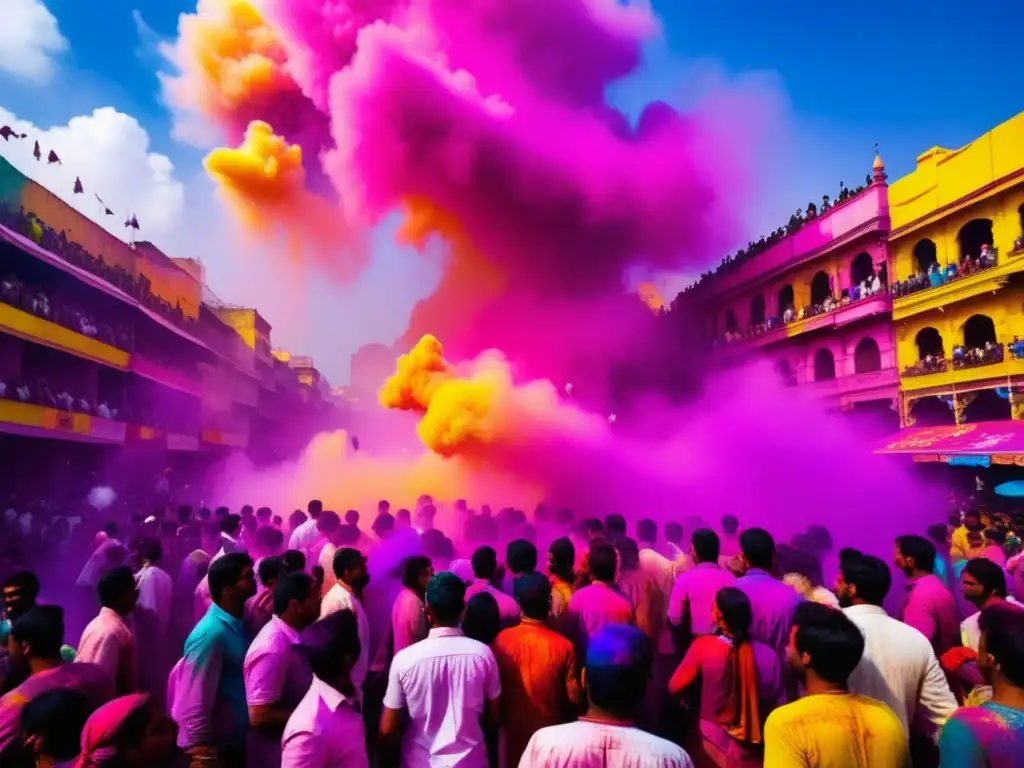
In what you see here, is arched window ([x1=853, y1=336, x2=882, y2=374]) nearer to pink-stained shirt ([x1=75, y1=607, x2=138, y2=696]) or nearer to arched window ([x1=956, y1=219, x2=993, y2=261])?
arched window ([x1=956, y1=219, x2=993, y2=261])

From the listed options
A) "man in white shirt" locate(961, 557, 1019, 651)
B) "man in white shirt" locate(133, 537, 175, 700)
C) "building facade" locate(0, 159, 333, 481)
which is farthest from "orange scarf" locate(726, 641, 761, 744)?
"building facade" locate(0, 159, 333, 481)

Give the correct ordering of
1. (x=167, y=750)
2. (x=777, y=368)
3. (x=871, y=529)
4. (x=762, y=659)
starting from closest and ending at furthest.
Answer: (x=167, y=750) → (x=762, y=659) → (x=871, y=529) → (x=777, y=368)

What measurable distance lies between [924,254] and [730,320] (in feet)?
32.9

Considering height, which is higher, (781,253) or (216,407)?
(781,253)

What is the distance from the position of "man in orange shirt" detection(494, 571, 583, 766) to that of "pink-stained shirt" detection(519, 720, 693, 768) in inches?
47.4

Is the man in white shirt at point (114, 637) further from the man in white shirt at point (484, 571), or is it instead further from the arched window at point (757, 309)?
the arched window at point (757, 309)

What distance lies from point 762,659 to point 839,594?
3.81 feet

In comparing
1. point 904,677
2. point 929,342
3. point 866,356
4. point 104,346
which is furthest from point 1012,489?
point 104,346

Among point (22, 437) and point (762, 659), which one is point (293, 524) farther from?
point (22, 437)

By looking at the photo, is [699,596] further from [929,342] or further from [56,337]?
[929,342]

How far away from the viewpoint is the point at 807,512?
19875 mm

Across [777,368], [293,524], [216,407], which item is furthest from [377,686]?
[216,407]

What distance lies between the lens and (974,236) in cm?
2236

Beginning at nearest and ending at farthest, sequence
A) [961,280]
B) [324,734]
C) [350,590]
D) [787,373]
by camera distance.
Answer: [324,734] < [350,590] < [961,280] < [787,373]
